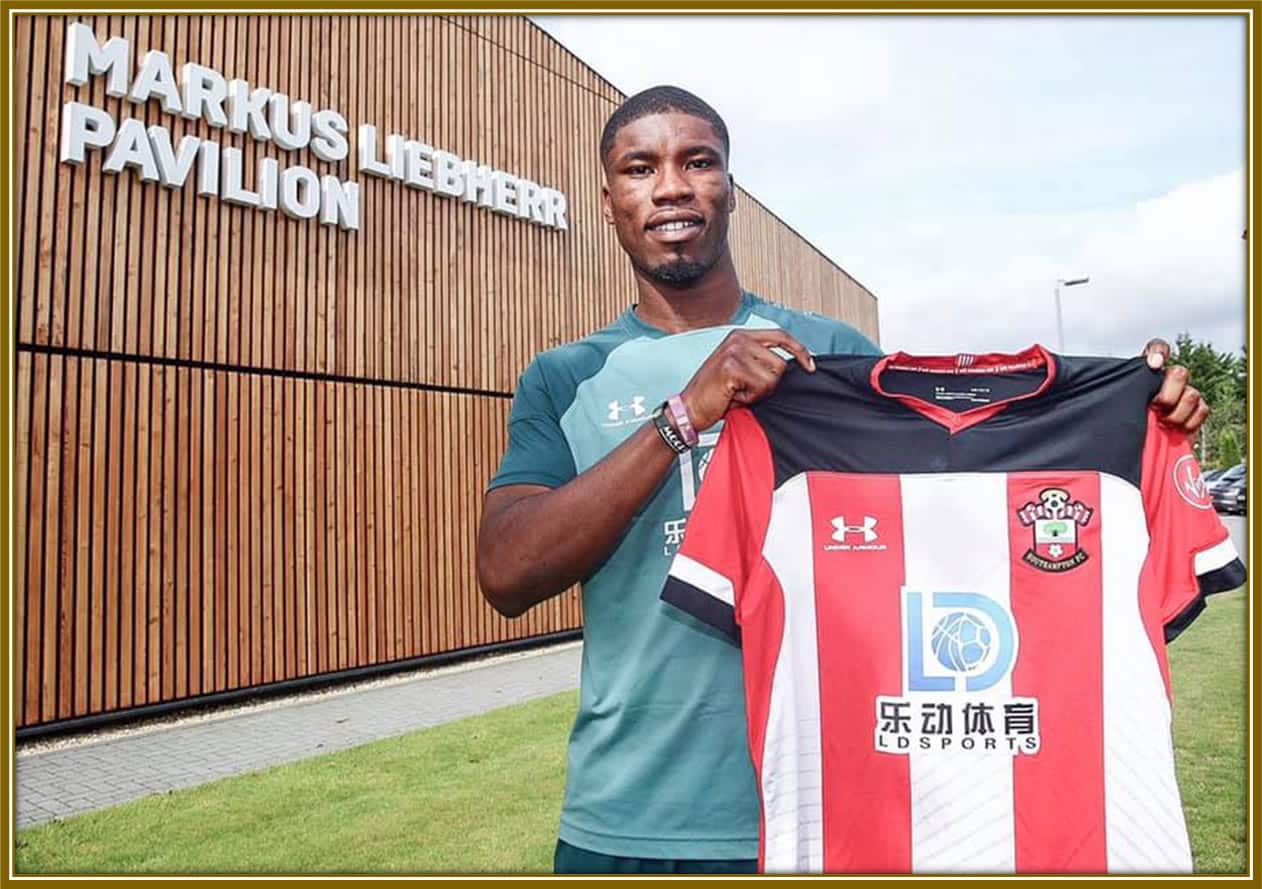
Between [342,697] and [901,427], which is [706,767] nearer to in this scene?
[901,427]

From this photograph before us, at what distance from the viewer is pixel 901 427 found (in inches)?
87.5

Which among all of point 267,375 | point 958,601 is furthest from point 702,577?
point 267,375

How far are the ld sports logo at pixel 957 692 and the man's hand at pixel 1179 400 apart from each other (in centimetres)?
56

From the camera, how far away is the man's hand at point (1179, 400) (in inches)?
82.3

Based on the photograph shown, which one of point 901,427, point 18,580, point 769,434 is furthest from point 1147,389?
point 18,580

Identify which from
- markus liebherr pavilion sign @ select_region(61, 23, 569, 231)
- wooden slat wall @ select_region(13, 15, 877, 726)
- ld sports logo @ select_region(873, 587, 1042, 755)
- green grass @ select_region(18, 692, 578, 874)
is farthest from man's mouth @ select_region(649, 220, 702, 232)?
markus liebherr pavilion sign @ select_region(61, 23, 569, 231)

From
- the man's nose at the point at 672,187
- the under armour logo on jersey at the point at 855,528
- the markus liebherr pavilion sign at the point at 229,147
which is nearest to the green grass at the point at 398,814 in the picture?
the under armour logo on jersey at the point at 855,528

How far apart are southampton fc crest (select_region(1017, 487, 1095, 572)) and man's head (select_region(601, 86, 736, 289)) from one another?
3.06 ft

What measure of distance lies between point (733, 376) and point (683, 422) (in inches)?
5.5

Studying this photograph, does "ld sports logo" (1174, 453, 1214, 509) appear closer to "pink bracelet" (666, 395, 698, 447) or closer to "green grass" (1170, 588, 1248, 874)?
"green grass" (1170, 588, 1248, 874)

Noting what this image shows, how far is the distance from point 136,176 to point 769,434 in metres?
6.99

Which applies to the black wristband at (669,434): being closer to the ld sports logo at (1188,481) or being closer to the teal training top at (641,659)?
the teal training top at (641,659)

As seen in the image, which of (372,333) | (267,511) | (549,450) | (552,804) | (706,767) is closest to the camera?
(706,767)

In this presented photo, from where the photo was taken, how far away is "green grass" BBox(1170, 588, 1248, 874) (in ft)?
13.6
